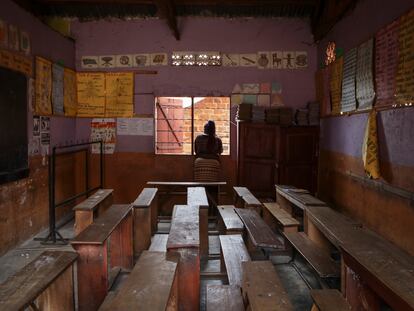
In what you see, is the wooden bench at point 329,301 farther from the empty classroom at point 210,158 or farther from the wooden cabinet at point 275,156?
the wooden cabinet at point 275,156

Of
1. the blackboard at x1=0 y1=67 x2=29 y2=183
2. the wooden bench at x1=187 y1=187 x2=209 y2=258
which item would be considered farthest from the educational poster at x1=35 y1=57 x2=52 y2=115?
the wooden bench at x1=187 y1=187 x2=209 y2=258

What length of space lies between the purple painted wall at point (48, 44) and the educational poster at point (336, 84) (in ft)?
13.5

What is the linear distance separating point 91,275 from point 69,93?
489cm

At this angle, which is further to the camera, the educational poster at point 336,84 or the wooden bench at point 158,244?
the educational poster at point 336,84

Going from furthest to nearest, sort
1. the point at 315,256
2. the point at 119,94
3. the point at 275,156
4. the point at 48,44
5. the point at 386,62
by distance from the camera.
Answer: the point at 119,94 → the point at 275,156 → the point at 48,44 → the point at 386,62 → the point at 315,256

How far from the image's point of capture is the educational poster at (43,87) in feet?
18.3

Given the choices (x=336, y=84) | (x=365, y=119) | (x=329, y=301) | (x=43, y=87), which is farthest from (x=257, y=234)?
(x=43, y=87)

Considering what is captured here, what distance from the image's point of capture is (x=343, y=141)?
219 inches

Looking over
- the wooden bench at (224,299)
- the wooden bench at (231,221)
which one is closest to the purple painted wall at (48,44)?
the wooden bench at (231,221)

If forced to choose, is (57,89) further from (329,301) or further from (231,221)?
(329,301)

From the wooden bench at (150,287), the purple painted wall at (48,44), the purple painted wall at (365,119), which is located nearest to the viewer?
the wooden bench at (150,287)

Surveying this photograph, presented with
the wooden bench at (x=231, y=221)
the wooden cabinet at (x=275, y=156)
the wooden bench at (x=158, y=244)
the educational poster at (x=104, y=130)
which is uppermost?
the educational poster at (x=104, y=130)

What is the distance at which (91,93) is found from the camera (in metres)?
7.08

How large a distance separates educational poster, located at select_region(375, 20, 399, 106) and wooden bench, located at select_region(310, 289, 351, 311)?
8.44ft
